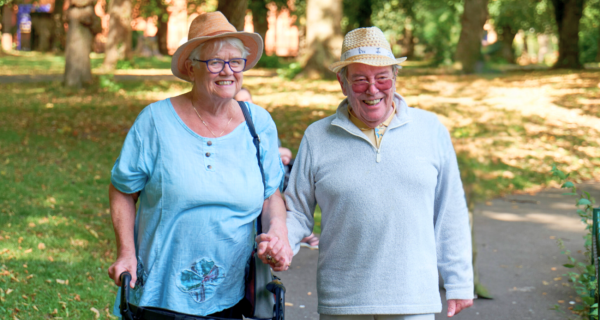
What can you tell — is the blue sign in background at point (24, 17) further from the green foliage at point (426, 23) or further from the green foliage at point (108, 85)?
the green foliage at point (108, 85)

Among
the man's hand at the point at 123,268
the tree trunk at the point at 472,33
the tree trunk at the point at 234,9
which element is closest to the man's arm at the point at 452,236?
the man's hand at the point at 123,268

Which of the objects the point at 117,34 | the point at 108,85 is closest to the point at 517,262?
the point at 108,85

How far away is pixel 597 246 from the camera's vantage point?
4.54m

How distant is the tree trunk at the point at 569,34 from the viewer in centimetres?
2691

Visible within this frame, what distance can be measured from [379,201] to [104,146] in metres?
8.85

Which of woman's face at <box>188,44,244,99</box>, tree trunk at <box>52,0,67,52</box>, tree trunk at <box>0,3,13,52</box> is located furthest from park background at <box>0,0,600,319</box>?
tree trunk at <box>0,3,13,52</box>

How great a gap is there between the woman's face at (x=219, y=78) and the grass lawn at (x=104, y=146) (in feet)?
9.00

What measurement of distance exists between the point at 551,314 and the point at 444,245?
2780 mm

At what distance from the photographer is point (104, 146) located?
35.4 ft

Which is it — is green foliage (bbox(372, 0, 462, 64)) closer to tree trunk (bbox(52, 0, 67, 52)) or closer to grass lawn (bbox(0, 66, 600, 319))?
grass lawn (bbox(0, 66, 600, 319))

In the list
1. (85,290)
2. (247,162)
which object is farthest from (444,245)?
(85,290)

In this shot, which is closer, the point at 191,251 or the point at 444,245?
the point at 191,251

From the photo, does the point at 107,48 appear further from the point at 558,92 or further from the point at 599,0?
the point at 599,0

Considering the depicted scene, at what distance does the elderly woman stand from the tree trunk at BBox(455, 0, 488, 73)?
841 inches
